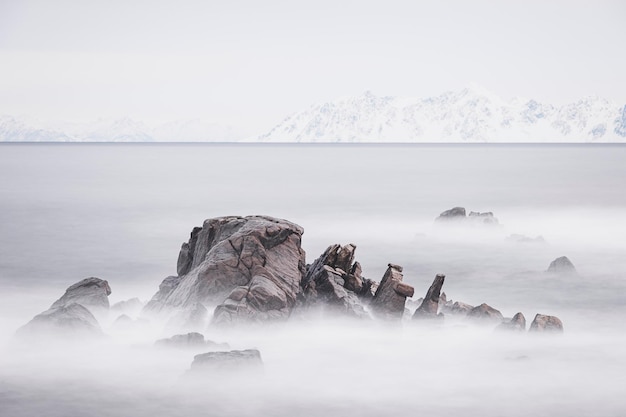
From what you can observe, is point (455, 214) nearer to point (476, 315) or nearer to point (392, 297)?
point (476, 315)

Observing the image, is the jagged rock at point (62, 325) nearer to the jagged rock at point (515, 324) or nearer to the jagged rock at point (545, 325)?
the jagged rock at point (515, 324)

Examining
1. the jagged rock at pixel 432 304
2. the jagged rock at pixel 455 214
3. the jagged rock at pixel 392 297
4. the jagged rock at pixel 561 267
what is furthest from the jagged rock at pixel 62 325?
the jagged rock at pixel 455 214

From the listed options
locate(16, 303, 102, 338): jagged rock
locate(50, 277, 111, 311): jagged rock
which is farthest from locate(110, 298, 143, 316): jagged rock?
locate(16, 303, 102, 338): jagged rock

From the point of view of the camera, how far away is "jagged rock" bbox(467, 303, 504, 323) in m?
26.9

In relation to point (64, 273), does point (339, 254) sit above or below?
above

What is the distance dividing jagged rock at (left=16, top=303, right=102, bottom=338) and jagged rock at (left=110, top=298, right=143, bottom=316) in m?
3.46

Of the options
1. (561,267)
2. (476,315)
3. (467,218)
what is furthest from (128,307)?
(467,218)

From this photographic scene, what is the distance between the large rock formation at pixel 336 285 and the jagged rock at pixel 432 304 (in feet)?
5.53

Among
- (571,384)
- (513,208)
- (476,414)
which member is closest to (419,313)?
(571,384)

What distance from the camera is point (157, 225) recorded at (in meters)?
61.8

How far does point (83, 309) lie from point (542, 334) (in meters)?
13.1

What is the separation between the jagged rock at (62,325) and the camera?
77.7 ft

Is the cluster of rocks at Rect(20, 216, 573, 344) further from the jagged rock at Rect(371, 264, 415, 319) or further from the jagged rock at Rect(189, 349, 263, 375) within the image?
the jagged rock at Rect(189, 349, 263, 375)

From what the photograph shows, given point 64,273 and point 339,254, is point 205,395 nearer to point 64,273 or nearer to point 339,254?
point 339,254
